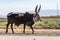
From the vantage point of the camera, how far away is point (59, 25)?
41.7m

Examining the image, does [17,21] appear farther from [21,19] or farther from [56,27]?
[56,27]

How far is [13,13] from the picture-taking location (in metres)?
32.0

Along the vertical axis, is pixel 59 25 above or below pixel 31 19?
below

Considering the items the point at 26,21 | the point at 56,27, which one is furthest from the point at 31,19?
the point at 56,27

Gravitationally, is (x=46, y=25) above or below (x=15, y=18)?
below

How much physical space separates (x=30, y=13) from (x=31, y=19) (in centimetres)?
64

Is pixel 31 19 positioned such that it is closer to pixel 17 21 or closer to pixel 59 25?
pixel 17 21

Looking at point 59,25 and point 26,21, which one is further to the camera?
point 59,25

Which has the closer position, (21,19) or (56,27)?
(21,19)

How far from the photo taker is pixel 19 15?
3148cm

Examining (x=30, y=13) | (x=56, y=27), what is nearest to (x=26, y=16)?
(x=30, y=13)

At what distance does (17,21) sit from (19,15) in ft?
2.51

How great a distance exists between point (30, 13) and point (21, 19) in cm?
126

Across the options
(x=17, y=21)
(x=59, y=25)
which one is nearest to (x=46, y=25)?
(x=59, y=25)
